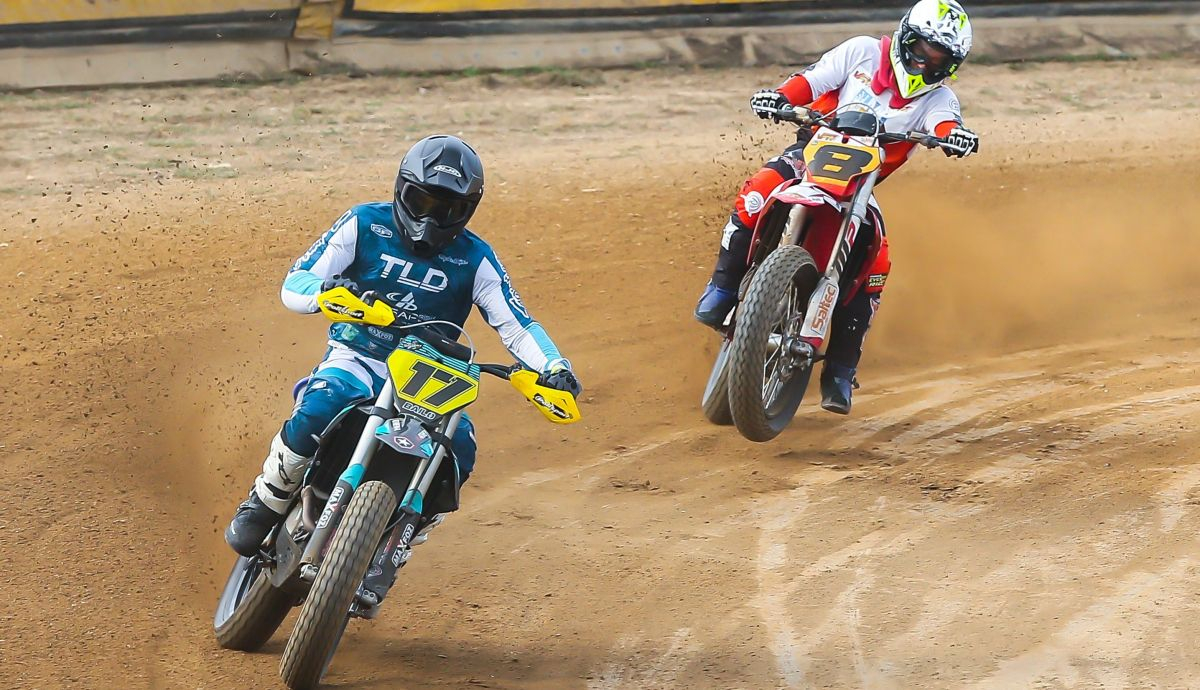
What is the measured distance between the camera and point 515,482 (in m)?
7.36

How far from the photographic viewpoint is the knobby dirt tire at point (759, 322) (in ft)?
23.1

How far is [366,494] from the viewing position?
15.6 ft

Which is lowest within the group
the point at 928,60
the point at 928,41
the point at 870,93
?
the point at 870,93

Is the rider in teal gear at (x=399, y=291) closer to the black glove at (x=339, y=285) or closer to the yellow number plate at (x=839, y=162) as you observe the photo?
the black glove at (x=339, y=285)

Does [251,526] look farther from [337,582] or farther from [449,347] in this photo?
[449,347]

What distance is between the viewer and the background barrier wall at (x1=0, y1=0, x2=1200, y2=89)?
13062 mm

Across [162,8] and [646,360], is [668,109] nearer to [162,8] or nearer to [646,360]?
[162,8]

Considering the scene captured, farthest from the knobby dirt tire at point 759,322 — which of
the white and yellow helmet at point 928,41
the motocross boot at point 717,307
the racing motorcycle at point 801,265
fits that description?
the white and yellow helmet at point 928,41

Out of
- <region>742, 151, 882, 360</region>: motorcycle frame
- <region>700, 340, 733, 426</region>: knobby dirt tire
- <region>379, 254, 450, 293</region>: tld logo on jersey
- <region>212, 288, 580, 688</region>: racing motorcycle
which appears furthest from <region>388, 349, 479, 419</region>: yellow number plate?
<region>700, 340, 733, 426</region>: knobby dirt tire

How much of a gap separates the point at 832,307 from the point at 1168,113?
30.8 ft

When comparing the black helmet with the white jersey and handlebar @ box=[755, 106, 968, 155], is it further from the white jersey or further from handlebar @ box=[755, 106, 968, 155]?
the white jersey

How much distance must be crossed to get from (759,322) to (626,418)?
1.48 m

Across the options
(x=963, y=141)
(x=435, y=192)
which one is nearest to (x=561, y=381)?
(x=435, y=192)

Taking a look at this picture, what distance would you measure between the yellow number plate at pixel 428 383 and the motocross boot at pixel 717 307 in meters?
3.02
